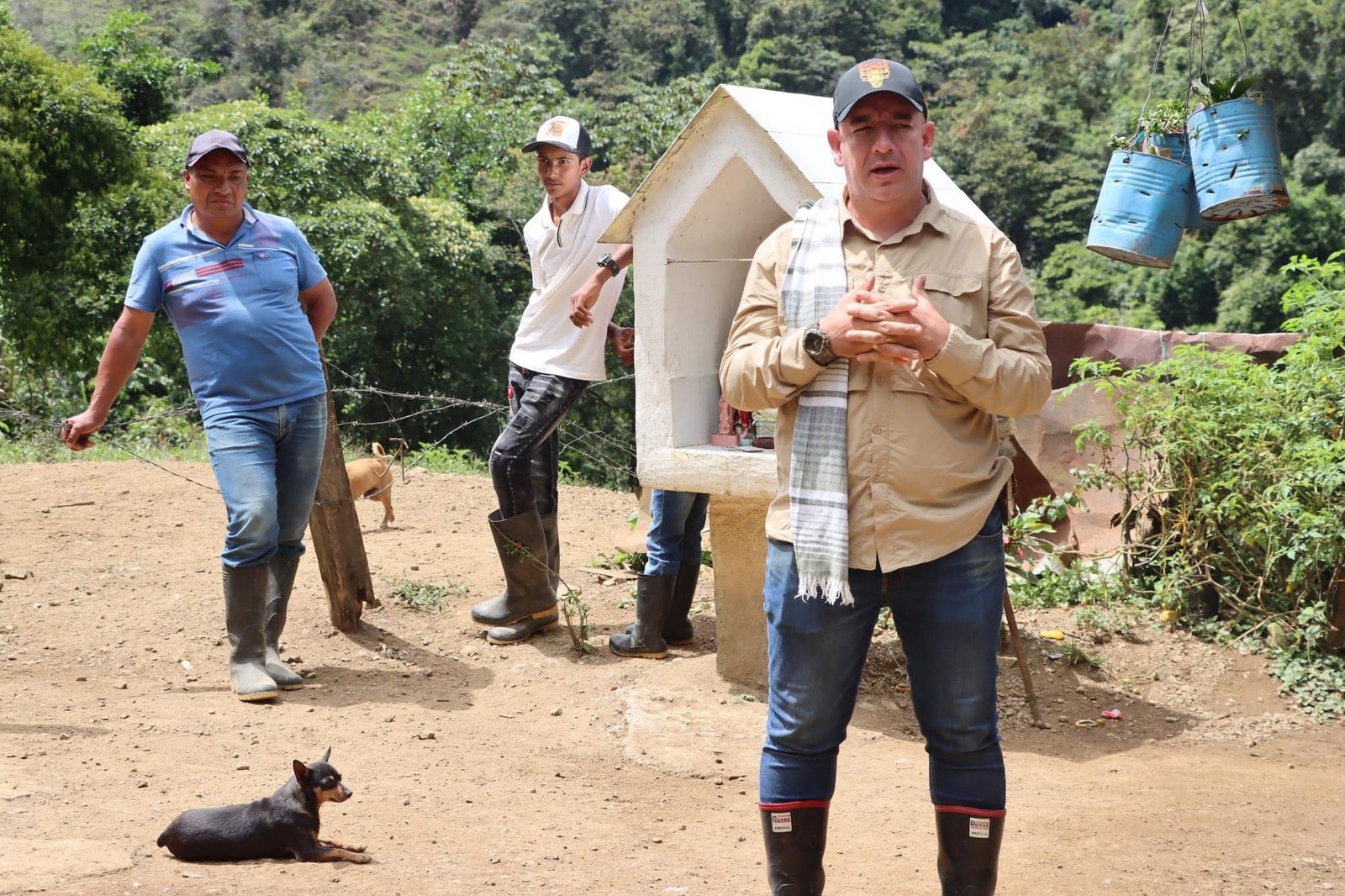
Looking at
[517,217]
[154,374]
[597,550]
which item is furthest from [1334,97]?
[597,550]

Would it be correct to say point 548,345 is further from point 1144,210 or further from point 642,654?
point 1144,210

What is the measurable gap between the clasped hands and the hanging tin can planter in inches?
106

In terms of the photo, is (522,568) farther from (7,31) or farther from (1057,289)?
(1057,289)

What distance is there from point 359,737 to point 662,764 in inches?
39.9

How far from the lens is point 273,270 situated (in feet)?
16.0

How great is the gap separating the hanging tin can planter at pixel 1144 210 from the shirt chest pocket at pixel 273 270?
293 cm

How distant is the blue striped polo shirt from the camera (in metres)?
4.73

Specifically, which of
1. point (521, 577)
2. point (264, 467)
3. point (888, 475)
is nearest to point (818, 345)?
point (888, 475)

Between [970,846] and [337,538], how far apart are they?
3.62 metres

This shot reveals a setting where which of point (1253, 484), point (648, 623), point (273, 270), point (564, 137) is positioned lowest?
point (648, 623)

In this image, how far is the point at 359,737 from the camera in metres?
4.50

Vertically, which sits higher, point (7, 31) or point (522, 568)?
point (7, 31)

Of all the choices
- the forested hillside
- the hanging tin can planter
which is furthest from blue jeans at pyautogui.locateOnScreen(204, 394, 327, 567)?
the hanging tin can planter

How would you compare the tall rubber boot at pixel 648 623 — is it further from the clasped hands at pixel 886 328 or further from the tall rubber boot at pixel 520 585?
the clasped hands at pixel 886 328
